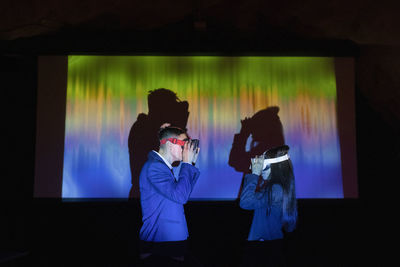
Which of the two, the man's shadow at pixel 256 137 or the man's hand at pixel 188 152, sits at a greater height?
the man's shadow at pixel 256 137

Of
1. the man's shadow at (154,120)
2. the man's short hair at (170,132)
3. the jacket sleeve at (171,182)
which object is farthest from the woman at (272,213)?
the man's shadow at (154,120)

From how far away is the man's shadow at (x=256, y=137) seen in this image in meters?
3.60

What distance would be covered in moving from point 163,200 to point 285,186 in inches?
30.9

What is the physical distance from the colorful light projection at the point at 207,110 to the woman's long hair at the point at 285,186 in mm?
1388

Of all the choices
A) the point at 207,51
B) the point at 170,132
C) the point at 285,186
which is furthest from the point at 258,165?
the point at 207,51

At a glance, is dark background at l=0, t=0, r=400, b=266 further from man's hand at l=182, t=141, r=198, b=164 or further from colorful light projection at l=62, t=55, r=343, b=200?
man's hand at l=182, t=141, r=198, b=164

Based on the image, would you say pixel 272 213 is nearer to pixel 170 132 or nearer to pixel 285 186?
pixel 285 186

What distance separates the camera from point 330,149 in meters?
3.61

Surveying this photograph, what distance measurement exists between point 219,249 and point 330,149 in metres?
1.60

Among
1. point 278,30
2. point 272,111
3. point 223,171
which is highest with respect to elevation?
point 278,30

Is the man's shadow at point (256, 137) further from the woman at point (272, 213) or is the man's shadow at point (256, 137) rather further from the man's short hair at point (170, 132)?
the man's short hair at point (170, 132)

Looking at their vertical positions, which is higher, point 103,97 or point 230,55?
point 230,55

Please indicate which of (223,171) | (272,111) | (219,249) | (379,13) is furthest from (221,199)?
(379,13)

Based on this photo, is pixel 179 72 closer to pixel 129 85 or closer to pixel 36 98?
pixel 129 85
